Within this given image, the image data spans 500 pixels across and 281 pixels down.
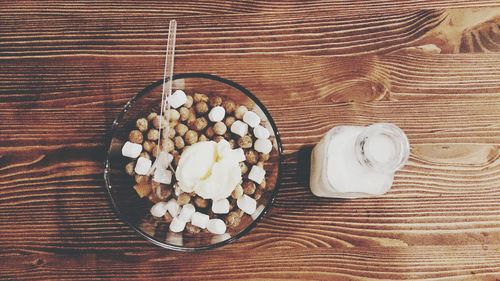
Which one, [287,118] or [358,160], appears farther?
[287,118]

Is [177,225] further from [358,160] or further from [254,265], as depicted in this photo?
[358,160]

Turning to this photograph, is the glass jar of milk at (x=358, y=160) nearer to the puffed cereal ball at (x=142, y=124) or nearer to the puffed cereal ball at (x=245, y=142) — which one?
the puffed cereal ball at (x=245, y=142)

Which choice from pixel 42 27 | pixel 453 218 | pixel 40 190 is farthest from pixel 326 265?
pixel 42 27

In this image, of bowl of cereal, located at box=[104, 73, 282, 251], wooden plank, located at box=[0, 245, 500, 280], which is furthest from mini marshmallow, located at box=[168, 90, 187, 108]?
wooden plank, located at box=[0, 245, 500, 280]

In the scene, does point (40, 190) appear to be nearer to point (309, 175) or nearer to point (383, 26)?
point (309, 175)

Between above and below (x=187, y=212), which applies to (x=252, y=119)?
above

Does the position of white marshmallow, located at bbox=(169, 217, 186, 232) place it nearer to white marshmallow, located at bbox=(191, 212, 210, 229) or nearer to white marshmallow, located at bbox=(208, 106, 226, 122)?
white marshmallow, located at bbox=(191, 212, 210, 229)

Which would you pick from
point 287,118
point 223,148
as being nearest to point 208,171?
point 223,148
